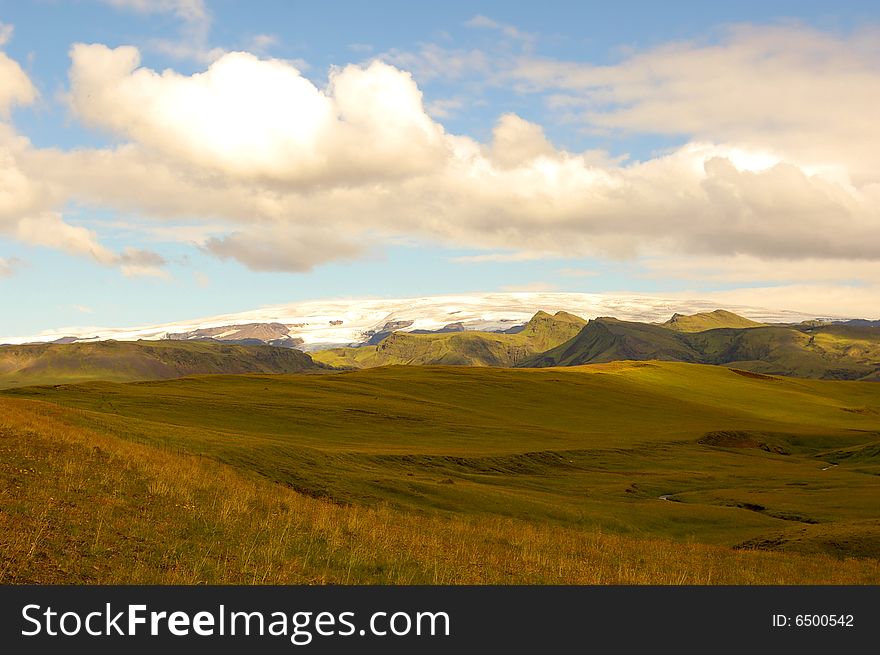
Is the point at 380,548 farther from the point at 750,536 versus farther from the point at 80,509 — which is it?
the point at 750,536

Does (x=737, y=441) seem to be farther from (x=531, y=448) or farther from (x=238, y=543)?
(x=238, y=543)

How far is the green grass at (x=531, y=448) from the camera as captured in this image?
54.3 m

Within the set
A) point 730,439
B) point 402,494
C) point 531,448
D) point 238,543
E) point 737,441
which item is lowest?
Answer: point 737,441

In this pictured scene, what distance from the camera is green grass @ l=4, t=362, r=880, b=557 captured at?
2137 inches

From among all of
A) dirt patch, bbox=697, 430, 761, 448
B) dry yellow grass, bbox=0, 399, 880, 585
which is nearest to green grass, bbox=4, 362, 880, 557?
dirt patch, bbox=697, 430, 761, 448

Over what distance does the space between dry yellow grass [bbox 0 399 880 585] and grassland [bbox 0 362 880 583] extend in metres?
0.13

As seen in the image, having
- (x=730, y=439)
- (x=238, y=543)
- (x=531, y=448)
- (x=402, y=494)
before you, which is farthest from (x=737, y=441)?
(x=238, y=543)

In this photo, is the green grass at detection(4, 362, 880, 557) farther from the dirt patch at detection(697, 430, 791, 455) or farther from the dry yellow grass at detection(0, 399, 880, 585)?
the dry yellow grass at detection(0, 399, 880, 585)

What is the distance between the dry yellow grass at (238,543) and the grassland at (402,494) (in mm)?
126

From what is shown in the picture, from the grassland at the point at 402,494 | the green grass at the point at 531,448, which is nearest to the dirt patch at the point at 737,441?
the green grass at the point at 531,448

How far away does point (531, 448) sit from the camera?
329 ft

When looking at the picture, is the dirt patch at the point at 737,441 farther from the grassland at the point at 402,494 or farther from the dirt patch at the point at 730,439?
the grassland at the point at 402,494

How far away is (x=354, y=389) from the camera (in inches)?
6043

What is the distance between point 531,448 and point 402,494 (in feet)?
162
